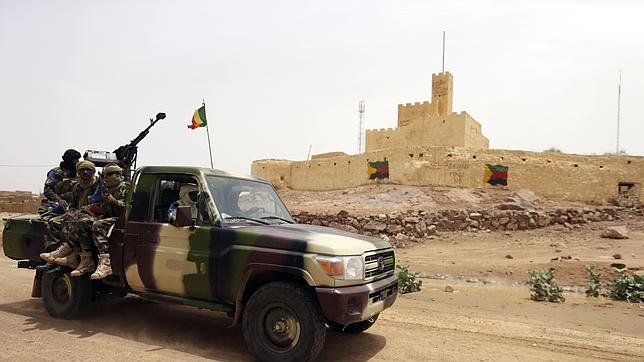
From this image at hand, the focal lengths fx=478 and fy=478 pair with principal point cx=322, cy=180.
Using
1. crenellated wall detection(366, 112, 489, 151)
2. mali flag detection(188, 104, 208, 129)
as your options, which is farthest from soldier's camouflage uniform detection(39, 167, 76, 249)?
crenellated wall detection(366, 112, 489, 151)

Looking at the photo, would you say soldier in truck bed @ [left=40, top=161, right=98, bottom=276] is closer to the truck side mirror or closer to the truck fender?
the truck side mirror

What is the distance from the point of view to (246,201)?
18.3 ft

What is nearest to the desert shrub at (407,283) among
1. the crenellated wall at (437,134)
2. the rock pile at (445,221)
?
the rock pile at (445,221)

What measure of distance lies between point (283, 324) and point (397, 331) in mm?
2052

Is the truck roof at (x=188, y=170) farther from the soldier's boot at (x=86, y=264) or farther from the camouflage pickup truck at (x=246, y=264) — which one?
the soldier's boot at (x=86, y=264)

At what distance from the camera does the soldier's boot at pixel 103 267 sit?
556 centimetres

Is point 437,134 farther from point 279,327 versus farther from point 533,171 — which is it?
point 279,327

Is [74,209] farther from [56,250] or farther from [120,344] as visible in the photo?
[120,344]

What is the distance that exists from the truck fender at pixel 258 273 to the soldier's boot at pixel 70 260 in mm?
2616

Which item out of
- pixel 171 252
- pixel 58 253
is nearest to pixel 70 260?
pixel 58 253

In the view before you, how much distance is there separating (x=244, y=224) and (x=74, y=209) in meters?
3.16

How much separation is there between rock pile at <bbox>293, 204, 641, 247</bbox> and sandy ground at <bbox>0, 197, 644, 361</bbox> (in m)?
8.58

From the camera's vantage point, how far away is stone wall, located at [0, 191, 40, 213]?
94.2ft

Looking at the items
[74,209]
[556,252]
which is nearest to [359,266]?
[74,209]
